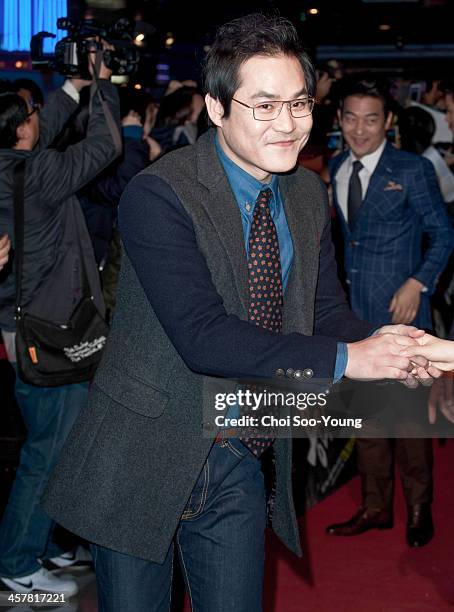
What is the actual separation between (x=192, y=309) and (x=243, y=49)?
563 millimetres

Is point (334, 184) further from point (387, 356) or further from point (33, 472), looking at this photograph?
point (387, 356)

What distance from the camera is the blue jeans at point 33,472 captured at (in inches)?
147

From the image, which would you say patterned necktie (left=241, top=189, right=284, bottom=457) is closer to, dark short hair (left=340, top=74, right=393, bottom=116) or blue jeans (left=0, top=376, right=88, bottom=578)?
blue jeans (left=0, top=376, right=88, bottom=578)

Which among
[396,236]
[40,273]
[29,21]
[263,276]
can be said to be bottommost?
[396,236]

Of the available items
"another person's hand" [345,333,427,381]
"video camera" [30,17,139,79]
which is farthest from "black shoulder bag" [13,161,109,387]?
"another person's hand" [345,333,427,381]

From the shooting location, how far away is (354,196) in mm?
4293

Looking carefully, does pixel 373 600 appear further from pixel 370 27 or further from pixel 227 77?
pixel 370 27

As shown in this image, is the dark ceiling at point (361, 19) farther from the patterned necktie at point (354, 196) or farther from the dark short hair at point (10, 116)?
the dark short hair at point (10, 116)

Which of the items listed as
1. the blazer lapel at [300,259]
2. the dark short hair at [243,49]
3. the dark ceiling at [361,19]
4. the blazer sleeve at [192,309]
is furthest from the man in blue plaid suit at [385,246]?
the dark ceiling at [361,19]

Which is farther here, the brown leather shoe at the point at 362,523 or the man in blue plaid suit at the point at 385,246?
the brown leather shoe at the point at 362,523

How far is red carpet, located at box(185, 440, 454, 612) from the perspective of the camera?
368 cm

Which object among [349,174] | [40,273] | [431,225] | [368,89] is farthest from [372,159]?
[40,273]

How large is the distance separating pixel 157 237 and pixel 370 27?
2668 centimetres

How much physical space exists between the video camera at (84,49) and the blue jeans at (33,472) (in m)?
1.38
